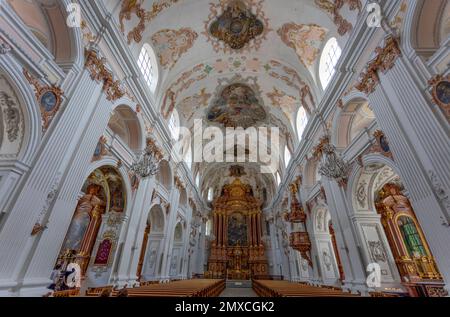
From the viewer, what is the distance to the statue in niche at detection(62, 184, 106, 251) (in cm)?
1002

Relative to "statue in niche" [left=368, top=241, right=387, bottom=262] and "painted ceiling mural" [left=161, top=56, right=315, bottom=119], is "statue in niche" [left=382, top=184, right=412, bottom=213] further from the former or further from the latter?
"painted ceiling mural" [left=161, top=56, right=315, bottom=119]

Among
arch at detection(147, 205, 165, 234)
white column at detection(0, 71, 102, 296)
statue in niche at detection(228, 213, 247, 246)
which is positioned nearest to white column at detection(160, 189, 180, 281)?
arch at detection(147, 205, 165, 234)

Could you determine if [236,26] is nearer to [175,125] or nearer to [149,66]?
[149,66]

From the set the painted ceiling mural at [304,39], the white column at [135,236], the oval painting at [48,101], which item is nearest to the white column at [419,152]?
the painted ceiling mural at [304,39]

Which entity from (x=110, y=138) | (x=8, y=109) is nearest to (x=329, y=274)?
(x=110, y=138)

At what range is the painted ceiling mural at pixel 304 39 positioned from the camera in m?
9.62

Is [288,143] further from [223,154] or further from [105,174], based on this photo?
[105,174]

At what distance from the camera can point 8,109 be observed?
178 inches

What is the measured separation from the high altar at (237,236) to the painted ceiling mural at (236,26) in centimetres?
1698

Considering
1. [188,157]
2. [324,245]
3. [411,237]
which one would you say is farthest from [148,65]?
[411,237]

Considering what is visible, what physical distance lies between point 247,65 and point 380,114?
28.2 feet

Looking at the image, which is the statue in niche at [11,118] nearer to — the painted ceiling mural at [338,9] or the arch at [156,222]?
the arch at [156,222]

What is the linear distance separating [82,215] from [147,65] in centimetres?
799

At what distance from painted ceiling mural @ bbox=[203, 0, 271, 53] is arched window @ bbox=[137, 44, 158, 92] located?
2.91 metres
